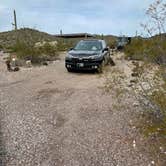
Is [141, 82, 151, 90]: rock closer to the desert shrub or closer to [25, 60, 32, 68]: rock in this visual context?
[25, 60, 32, 68]: rock

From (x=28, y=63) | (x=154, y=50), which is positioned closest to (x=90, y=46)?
(x=28, y=63)

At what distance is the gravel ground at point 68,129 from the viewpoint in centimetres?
496

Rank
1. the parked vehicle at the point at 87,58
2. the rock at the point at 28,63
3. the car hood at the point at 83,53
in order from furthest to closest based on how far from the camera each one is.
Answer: the rock at the point at 28,63 → the car hood at the point at 83,53 → the parked vehicle at the point at 87,58

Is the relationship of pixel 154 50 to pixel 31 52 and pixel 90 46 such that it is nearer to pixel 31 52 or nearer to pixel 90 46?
pixel 90 46

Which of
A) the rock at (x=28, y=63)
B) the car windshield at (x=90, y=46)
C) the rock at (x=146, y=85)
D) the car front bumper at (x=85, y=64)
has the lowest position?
the rock at (x=28, y=63)

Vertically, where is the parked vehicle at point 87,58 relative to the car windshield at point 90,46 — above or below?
below

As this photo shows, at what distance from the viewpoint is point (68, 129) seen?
624 cm

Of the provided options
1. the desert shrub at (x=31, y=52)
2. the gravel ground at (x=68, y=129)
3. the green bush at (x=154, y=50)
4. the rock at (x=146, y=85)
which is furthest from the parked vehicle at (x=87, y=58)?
the green bush at (x=154, y=50)

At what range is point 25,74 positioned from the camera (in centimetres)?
1402

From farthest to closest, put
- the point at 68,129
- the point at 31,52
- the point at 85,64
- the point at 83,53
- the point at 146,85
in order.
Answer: the point at 31,52
the point at 83,53
the point at 85,64
the point at 68,129
the point at 146,85

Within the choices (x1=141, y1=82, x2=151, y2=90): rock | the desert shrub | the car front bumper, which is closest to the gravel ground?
(x1=141, y1=82, x2=151, y2=90): rock

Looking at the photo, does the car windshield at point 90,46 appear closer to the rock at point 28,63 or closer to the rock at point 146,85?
the rock at point 28,63

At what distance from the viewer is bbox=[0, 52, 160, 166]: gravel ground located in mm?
4963

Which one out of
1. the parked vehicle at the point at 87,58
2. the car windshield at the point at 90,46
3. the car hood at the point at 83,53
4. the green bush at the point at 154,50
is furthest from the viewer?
the car windshield at the point at 90,46
